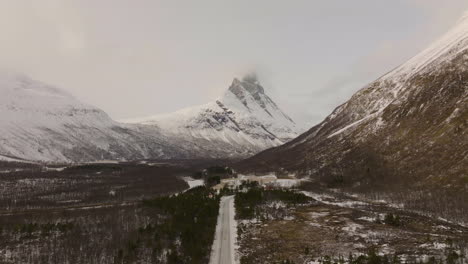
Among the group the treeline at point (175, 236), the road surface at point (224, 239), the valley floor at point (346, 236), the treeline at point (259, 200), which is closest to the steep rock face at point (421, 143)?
the valley floor at point (346, 236)

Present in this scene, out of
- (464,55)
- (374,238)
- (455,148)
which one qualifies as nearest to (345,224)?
(374,238)

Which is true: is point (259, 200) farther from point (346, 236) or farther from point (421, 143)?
point (421, 143)

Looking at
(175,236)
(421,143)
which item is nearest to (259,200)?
(175,236)

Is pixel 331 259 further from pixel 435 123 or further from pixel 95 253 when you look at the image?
pixel 435 123

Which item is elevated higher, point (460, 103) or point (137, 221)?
point (460, 103)

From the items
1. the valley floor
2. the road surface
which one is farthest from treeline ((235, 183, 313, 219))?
the valley floor

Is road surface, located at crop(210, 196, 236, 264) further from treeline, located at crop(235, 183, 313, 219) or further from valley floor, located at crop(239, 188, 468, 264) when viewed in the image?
treeline, located at crop(235, 183, 313, 219)
